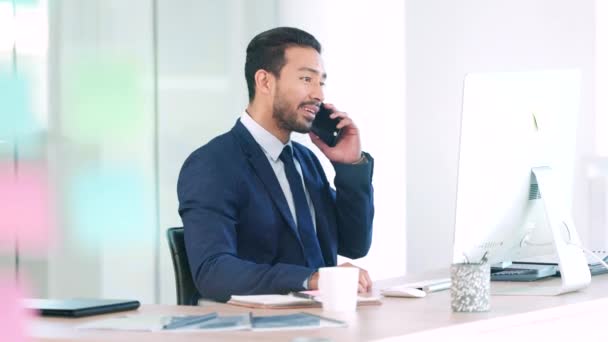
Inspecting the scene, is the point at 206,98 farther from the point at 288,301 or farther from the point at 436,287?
the point at 288,301

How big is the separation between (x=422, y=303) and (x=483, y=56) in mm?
3255

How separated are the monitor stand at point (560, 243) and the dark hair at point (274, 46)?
38.0 inches

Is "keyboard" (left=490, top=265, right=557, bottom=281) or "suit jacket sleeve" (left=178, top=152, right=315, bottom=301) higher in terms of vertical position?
"suit jacket sleeve" (left=178, top=152, right=315, bottom=301)

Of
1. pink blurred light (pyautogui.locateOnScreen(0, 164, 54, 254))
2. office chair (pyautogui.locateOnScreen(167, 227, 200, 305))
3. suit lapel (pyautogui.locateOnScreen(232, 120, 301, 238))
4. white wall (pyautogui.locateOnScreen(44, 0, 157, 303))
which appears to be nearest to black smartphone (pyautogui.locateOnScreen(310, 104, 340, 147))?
suit lapel (pyautogui.locateOnScreen(232, 120, 301, 238))

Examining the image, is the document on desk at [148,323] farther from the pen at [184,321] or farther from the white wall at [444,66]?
the white wall at [444,66]

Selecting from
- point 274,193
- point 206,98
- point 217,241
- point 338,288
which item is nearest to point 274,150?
point 274,193

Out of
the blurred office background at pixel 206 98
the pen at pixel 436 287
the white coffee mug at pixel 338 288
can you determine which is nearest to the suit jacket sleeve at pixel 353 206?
the pen at pixel 436 287

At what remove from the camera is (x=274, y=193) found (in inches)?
97.7

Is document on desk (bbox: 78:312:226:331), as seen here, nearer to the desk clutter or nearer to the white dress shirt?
the desk clutter

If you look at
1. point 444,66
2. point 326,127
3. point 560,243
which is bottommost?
point 560,243

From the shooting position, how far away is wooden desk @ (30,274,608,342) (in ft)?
4.23

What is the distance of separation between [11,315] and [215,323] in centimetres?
124

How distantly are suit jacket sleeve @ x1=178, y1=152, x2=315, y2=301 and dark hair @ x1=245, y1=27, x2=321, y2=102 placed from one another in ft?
1.35

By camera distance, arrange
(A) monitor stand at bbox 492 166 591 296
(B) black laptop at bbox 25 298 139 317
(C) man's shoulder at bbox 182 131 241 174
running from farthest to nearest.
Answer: (C) man's shoulder at bbox 182 131 241 174 → (A) monitor stand at bbox 492 166 591 296 → (B) black laptop at bbox 25 298 139 317
